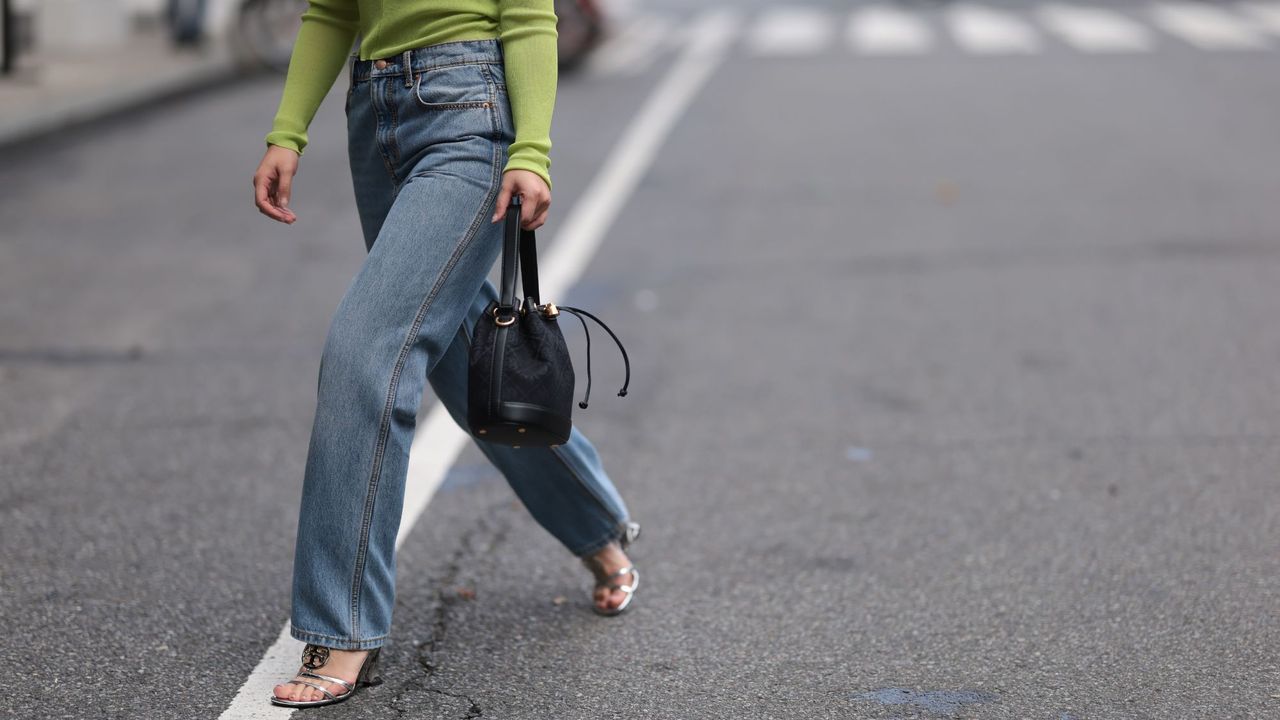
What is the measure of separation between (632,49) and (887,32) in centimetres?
402

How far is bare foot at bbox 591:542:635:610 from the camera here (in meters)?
3.60

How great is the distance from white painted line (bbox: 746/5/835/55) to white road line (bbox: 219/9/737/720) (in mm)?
813

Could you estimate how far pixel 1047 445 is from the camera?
191 inches

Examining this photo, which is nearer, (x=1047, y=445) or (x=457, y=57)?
(x=457, y=57)

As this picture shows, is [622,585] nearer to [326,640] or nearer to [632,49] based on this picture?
[326,640]

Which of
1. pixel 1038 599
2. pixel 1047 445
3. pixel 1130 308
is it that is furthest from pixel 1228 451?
pixel 1130 308

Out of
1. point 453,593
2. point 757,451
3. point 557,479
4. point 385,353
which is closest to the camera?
point 385,353

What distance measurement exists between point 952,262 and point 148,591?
4694 millimetres

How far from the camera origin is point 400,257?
2.97 metres

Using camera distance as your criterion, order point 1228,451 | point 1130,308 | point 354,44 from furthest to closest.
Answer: point 1130,308 → point 1228,451 → point 354,44

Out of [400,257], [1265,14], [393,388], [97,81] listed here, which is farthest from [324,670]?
[1265,14]

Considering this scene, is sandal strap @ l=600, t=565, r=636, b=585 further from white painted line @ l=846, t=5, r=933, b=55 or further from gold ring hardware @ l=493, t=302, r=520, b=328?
white painted line @ l=846, t=5, r=933, b=55

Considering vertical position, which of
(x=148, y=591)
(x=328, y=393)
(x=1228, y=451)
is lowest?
(x=1228, y=451)

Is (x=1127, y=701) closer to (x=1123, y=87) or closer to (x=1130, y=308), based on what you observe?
(x=1130, y=308)
